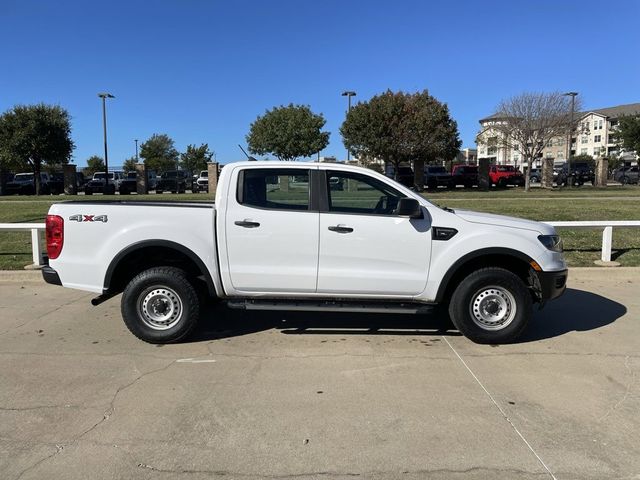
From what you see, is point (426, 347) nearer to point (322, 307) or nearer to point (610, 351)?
point (322, 307)

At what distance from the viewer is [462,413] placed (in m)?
3.91

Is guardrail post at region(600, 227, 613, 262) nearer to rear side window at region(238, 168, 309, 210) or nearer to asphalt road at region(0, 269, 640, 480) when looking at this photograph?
asphalt road at region(0, 269, 640, 480)

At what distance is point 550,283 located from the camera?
531cm

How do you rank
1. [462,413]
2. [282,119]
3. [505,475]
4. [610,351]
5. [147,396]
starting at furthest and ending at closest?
[282,119], [610,351], [147,396], [462,413], [505,475]

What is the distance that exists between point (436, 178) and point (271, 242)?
3678 cm

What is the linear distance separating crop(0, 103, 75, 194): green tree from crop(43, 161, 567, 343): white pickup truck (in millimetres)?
34462

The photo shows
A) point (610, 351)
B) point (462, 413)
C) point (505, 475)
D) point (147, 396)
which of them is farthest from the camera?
point (610, 351)

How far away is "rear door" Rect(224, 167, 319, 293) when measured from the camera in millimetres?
5211

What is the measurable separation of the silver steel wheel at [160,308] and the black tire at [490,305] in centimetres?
277

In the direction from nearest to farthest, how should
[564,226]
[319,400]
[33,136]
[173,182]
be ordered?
[319,400], [564,226], [33,136], [173,182]

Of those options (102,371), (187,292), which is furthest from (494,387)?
(102,371)

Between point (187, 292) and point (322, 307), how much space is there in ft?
4.40

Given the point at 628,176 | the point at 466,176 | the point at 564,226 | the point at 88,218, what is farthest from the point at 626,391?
the point at 628,176

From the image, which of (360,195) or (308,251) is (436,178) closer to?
(360,195)
